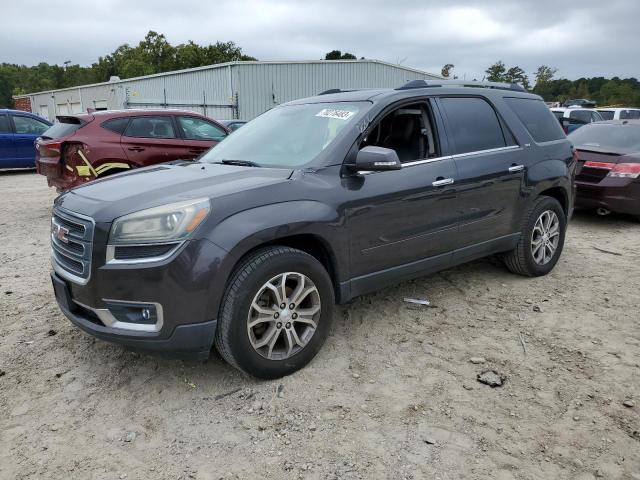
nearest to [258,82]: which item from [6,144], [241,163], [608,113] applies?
[6,144]

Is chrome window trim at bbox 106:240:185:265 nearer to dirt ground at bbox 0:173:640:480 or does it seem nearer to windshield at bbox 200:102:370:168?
dirt ground at bbox 0:173:640:480

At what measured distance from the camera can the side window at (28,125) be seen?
13031mm

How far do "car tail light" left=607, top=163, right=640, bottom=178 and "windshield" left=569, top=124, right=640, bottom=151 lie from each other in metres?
0.46

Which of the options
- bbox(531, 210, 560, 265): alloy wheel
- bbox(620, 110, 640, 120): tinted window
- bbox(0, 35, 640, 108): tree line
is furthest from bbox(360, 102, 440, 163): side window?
bbox(0, 35, 640, 108): tree line

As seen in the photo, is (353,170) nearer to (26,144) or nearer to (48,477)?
(48,477)

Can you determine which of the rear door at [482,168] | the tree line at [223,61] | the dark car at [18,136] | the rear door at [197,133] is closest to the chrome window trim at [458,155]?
the rear door at [482,168]

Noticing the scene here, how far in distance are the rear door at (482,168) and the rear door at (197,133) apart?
4953mm

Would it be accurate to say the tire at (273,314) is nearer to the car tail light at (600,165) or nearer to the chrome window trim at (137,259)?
the chrome window trim at (137,259)

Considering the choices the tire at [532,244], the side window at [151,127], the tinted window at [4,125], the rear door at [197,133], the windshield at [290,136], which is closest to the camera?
the windshield at [290,136]

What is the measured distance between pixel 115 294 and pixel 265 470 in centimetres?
121

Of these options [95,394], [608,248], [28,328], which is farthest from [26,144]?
[608,248]

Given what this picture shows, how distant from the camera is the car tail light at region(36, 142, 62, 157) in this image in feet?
24.0

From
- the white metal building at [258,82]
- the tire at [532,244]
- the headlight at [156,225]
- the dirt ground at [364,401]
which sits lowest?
the dirt ground at [364,401]

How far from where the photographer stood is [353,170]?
333 centimetres
